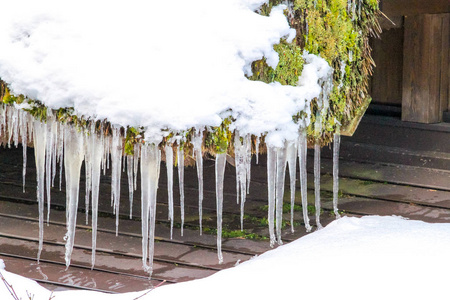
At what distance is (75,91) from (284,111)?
926mm

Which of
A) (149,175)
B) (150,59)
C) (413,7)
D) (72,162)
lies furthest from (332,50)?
(413,7)

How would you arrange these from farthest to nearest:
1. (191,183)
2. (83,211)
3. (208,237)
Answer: (191,183) → (83,211) → (208,237)

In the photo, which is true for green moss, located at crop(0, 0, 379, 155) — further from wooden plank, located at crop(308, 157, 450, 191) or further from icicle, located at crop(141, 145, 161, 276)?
wooden plank, located at crop(308, 157, 450, 191)

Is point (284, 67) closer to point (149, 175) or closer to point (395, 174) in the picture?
point (149, 175)

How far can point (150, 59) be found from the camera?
311 centimetres

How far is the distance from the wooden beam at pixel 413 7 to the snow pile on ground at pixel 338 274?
2.04 metres

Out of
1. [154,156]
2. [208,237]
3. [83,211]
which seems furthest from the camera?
[83,211]

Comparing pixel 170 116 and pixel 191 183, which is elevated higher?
pixel 170 116

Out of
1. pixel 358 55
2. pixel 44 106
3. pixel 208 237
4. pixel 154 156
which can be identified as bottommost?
pixel 208 237

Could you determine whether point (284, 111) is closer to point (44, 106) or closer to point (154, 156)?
point (154, 156)

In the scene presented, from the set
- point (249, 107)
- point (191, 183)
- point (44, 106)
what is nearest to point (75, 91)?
point (44, 106)

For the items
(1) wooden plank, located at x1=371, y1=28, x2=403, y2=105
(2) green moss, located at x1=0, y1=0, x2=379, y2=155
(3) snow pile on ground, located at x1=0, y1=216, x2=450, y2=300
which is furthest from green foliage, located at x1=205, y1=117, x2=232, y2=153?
(1) wooden plank, located at x1=371, y1=28, x2=403, y2=105

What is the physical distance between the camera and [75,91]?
3064mm

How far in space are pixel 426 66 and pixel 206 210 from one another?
205cm
